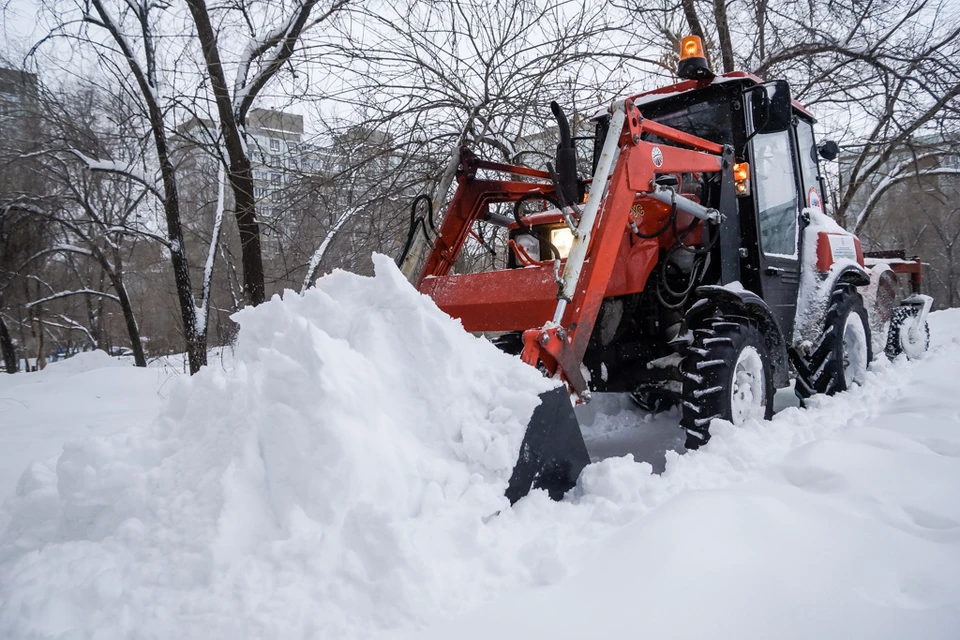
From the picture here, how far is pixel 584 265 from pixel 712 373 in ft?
2.97

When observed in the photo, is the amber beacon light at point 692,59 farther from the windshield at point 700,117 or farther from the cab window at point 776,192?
the cab window at point 776,192

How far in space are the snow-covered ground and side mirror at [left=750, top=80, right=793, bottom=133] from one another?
2.04m

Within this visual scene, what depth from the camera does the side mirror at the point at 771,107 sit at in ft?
11.8

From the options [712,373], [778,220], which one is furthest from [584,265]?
[778,220]

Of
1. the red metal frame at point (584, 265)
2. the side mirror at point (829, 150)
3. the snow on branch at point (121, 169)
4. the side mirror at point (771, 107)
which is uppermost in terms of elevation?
the snow on branch at point (121, 169)

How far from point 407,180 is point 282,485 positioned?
17.0 ft

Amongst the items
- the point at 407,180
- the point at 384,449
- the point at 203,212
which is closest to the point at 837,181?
the point at 407,180

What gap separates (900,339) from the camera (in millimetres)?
5902

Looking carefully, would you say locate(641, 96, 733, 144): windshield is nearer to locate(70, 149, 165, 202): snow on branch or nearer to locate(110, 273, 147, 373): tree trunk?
locate(70, 149, 165, 202): snow on branch

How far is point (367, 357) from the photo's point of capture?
2.38 metres

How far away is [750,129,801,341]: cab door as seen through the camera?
3959 mm

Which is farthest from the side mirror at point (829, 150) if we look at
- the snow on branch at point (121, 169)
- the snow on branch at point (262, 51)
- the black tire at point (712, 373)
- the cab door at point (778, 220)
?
the snow on branch at point (121, 169)

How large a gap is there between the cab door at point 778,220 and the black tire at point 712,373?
0.83m

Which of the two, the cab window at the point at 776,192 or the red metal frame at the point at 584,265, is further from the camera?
the cab window at the point at 776,192
